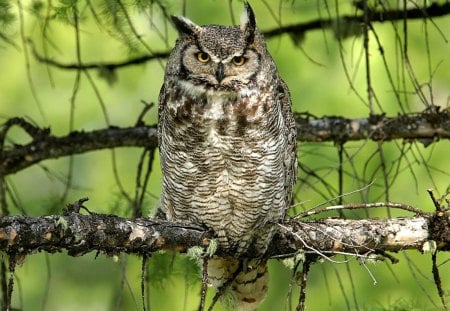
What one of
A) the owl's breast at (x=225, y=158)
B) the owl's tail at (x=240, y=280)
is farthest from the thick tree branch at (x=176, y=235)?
the owl's tail at (x=240, y=280)

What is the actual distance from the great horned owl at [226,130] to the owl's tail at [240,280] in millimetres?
275

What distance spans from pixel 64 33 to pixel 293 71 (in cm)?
141

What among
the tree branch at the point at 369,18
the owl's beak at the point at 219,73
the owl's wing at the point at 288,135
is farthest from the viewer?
the tree branch at the point at 369,18

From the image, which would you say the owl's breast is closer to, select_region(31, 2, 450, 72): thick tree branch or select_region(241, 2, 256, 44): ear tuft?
select_region(241, 2, 256, 44): ear tuft

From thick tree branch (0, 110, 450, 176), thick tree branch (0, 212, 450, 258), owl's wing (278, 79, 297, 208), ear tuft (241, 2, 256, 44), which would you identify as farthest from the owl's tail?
ear tuft (241, 2, 256, 44)

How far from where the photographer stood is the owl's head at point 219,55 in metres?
3.00

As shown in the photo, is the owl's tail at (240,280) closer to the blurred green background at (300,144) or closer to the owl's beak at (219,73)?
the blurred green background at (300,144)

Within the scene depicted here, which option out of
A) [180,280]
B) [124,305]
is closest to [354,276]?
[180,280]

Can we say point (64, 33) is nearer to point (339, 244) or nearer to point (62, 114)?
point (62, 114)

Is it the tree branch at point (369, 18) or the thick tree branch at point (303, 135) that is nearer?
the tree branch at point (369, 18)

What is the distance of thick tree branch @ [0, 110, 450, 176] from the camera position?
3.43 metres

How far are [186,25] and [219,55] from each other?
181 millimetres

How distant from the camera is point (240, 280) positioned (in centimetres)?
358

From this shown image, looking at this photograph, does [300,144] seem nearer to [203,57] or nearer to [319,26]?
[319,26]
